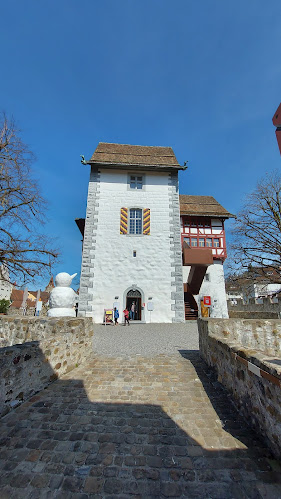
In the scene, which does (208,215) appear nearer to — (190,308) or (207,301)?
(207,301)

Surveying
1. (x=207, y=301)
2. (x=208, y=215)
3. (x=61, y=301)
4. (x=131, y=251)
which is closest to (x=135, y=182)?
(x=131, y=251)

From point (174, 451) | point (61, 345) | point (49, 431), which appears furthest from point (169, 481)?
point (61, 345)

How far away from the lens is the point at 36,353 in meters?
3.82

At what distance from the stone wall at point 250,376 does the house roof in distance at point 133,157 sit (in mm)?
13755

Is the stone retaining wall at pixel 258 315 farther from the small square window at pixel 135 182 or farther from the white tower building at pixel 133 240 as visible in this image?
the small square window at pixel 135 182

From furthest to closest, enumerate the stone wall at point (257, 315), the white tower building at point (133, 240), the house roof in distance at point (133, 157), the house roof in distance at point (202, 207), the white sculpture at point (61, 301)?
the house roof in distance at point (202, 207)
the stone wall at point (257, 315)
the house roof in distance at point (133, 157)
the white tower building at point (133, 240)
the white sculpture at point (61, 301)

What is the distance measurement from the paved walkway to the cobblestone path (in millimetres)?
10

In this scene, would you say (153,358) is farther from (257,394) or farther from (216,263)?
(216,263)

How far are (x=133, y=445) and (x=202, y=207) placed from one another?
21.7m

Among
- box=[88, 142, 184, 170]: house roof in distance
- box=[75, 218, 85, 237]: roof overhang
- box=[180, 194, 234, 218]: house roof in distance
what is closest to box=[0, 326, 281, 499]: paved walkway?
box=[88, 142, 184, 170]: house roof in distance

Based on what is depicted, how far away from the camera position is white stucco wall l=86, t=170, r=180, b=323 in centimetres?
1384

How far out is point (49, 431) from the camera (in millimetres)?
2826

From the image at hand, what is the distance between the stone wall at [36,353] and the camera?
322cm

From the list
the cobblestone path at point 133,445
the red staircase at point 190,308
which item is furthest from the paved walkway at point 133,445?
the red staircase at point 190,308
